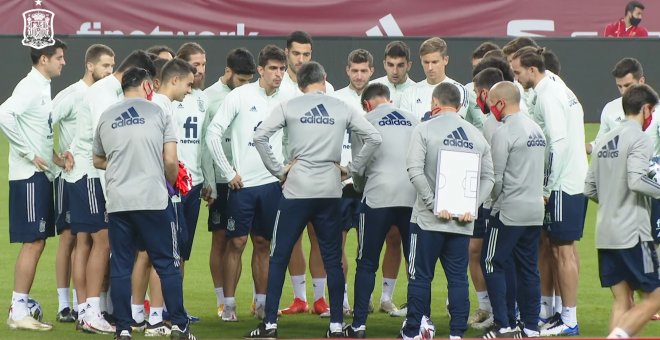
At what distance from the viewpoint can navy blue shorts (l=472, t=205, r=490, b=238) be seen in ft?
34.8

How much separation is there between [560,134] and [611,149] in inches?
52.8

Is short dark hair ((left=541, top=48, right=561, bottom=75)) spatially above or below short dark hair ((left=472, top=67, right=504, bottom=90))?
above

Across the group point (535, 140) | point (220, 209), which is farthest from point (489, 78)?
point (220, 209)

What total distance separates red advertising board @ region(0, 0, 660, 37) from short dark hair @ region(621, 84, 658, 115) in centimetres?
1474

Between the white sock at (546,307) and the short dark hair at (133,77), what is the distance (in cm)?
380

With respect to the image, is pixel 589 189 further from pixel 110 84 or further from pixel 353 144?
pixel 110 84

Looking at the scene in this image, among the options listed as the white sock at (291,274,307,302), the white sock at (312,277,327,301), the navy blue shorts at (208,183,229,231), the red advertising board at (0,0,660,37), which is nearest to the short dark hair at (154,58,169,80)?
the navy blue shorts at (208,183,229,231)

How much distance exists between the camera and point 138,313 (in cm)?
1038

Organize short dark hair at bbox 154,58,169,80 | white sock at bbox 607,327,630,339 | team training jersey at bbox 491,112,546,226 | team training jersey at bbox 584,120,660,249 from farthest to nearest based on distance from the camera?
short dark hair at bbox 154,58,169,80, team training jersey at bbox 491,112,546,226, team training jersey at bbox 584,120,660,249, white sock at bbox 607,327,630,339

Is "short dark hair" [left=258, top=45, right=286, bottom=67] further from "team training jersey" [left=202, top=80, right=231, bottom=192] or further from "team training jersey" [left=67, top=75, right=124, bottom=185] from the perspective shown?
"team training jersey" [left=67, top=75, right=124, bottom=185]

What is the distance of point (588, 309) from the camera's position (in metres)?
11.3

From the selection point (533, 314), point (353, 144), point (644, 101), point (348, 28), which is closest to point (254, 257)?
point (353, 144)

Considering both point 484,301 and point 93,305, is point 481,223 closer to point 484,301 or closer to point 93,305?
point 484,301

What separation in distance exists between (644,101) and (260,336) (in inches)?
133
